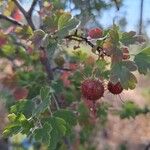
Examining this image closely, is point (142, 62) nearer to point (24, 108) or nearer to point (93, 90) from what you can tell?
point (93, 90)

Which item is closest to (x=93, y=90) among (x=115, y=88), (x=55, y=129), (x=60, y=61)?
(x=115, y=88)

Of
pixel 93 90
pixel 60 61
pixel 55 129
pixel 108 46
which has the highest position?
pixel 60 61

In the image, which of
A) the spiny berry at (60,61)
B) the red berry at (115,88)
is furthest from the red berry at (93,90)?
the spiny berry at (60,61)

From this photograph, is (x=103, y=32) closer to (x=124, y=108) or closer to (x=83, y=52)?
(x=83, y=52)

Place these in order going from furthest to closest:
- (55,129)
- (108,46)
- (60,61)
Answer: (60,61), (55,129), (108,46)

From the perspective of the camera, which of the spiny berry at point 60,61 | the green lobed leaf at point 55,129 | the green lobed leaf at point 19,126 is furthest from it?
the spiny berry at point 60,61

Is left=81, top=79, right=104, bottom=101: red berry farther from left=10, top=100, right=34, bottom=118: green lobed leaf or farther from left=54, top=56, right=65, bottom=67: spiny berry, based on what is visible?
left=54, top=56, right=65, bottom=67: spiny berry

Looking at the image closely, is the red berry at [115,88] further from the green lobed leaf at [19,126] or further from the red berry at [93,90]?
the green lobed leaf at [19,126]

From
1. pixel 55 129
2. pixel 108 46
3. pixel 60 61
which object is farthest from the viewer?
pixel 60 61

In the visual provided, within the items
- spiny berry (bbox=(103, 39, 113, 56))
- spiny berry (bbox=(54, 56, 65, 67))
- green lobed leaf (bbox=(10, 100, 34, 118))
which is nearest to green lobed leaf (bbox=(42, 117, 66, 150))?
green lobed leaf (bbox=(10, 100, 34, 118))

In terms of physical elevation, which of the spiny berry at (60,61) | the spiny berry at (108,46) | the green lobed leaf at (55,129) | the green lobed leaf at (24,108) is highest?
the spiny berry at (60,61)

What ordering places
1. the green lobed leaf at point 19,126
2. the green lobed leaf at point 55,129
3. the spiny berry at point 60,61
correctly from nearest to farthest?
the green lobed leaf at point 19,126 → the green lobed leaf at point 55,129 → the spiny berry at point 60,61

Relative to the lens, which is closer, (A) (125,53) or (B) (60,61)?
(A) (125,53)
